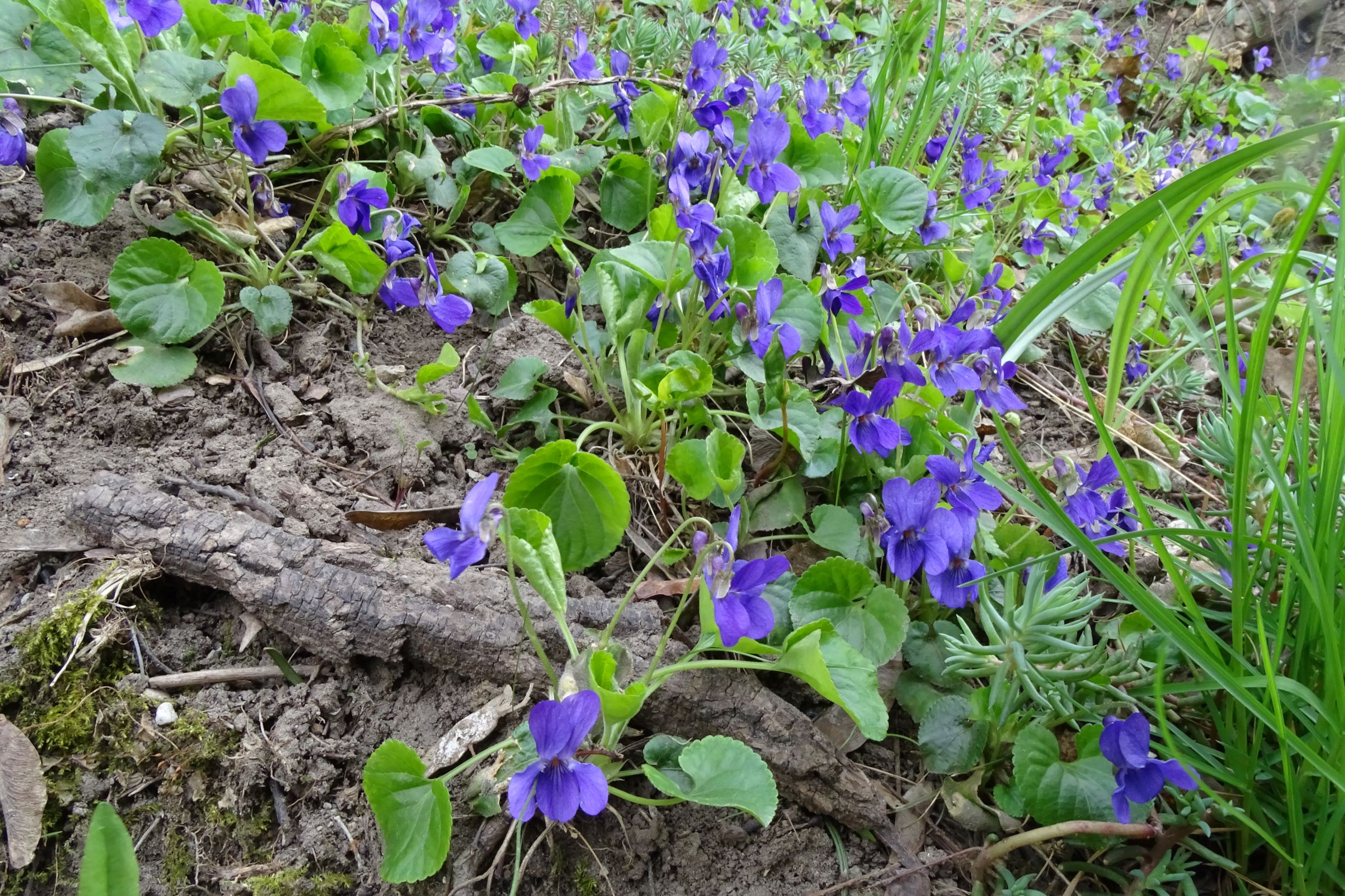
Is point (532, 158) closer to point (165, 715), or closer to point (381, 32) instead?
point (381, 32)

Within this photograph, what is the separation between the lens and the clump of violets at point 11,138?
1539 mm

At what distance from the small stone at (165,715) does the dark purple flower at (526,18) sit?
6.44 feet

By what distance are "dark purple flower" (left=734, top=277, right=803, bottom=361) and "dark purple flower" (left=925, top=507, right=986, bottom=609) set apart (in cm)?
42

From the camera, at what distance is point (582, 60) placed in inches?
85.2

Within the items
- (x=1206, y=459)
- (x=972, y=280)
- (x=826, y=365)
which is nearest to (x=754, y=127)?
(x=826, y=365)

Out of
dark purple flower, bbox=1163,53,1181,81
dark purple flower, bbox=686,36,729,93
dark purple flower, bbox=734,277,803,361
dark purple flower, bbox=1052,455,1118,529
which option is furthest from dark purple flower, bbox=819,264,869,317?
dark purple flower, bbox=1163,53,1181,81

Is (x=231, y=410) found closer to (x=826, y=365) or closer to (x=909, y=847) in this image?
(x=826, y=365)

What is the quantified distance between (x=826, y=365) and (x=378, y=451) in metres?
0.87

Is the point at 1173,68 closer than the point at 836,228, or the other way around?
the point at 836,228

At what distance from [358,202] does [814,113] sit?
1.14 m

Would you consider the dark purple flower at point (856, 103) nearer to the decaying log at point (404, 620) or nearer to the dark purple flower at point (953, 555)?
the dark purple flower at point (953, 555)

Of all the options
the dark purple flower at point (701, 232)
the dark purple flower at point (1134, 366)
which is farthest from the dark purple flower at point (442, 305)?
the dark purple flower at point (1134, 366)

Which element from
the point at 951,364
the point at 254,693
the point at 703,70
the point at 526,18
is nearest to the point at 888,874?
the point at 951,364

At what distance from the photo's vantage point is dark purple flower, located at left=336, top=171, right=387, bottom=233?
66.4 inches
